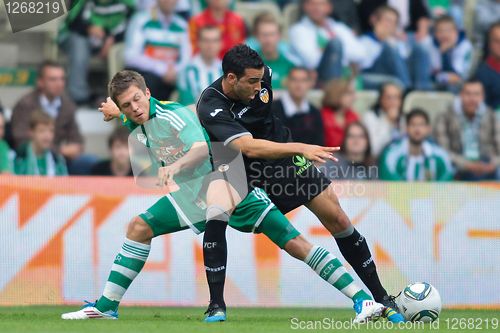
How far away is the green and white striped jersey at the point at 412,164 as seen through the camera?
42.9ft

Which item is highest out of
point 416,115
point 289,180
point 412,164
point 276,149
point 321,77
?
point 276,149

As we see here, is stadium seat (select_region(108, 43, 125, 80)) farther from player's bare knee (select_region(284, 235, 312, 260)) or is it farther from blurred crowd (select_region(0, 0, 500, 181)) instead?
player's bare knee (select_region(284, 235, 312, 260))

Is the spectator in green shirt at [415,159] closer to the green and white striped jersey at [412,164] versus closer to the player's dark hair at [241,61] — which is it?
the green and white striped jersey at [412,164]

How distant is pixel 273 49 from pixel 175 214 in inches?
232

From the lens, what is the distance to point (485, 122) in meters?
14.1

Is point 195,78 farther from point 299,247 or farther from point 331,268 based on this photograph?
point 331,268

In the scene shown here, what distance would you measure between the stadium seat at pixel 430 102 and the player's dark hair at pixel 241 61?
21.5 feet

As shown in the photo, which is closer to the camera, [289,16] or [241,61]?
[241,61]

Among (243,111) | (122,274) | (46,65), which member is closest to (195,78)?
(46,65)

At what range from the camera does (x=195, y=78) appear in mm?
13438

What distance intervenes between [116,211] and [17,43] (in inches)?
152

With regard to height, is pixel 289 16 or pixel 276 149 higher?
pixel 276 149

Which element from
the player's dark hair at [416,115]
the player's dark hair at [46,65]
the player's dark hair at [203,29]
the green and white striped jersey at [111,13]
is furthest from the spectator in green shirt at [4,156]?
the player's dark hair at [416,115]

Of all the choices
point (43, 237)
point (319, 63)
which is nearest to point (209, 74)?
point (319, 63)
